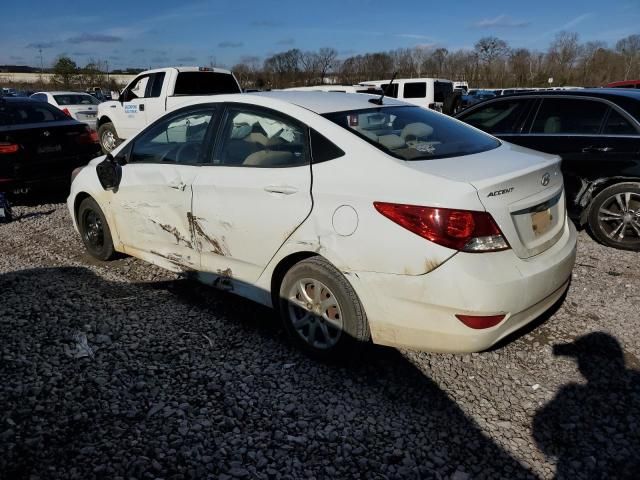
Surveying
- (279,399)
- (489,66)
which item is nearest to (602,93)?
(279,399)

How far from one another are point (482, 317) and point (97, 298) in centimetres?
316

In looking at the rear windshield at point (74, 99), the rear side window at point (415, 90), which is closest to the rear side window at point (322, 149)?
the rear side window at point (415, 90)

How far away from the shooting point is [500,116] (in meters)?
6.08

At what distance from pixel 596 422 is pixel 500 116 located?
4.23 metres

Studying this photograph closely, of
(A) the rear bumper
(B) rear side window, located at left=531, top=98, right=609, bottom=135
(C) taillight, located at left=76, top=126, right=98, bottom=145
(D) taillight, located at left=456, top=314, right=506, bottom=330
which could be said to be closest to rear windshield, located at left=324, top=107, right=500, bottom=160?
(A) the rear bumper

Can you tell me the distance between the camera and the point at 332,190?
2932 millimetres

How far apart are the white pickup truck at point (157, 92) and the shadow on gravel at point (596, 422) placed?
9.56 meters

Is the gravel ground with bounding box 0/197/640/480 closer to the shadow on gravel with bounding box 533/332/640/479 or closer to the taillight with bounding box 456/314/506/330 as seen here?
the shadow on gravel with bounding box 533/332/640/479

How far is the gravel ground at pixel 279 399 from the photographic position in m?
2.45

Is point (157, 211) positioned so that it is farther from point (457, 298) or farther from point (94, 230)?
point (457, 298)

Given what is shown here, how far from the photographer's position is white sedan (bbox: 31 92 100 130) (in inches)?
621

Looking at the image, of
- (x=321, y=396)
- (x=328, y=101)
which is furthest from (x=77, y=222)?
(x=321, y=396)

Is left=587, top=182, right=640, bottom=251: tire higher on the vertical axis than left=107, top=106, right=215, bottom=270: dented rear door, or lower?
lower

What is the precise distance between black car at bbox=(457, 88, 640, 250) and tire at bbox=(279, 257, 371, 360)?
3632 millimetres
